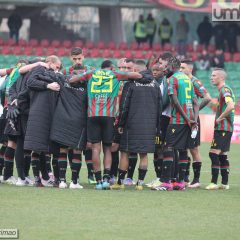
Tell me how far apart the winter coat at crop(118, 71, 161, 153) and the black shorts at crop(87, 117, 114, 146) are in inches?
7.1

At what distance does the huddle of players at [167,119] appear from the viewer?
13.5m

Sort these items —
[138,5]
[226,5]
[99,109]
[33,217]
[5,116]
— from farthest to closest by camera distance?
[138,5] < [226,5] < [5,116] < [99,109] < [33,217]

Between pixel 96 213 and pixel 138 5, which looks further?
pixel 138 5

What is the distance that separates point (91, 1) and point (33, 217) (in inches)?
1034

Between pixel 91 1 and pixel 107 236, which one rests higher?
pixel 91 1

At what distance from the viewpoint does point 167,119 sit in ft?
46.7

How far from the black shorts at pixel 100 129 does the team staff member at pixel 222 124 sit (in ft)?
5.36

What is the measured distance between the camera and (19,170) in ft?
46.6

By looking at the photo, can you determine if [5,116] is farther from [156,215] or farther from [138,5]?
[138,5]

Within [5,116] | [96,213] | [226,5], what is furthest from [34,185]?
[226,5]

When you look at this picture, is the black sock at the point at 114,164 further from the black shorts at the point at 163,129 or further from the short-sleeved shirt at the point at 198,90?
the short-sleeved shirt at the point at 198,90

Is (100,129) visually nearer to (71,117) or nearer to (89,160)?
(71,117)

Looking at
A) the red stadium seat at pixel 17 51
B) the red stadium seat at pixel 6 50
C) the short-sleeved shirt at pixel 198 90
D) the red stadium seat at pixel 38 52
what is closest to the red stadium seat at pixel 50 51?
the red stadium seat at pixel 38 52

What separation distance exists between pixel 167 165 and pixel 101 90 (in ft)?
4.59
